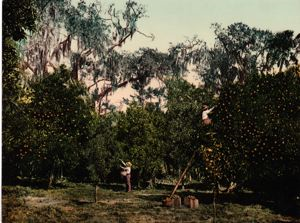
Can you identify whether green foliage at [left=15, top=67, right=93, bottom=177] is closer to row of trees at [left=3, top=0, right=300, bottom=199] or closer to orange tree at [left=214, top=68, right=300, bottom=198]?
row of trees at [left=3, top=0, right=300, bottom=199]

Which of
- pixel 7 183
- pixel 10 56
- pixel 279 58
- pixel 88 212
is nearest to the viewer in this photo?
pixel 10 56

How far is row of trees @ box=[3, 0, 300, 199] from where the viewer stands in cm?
1752

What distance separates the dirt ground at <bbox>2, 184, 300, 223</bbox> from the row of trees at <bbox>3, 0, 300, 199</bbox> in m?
0.89

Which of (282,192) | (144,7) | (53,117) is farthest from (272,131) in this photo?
(53,117)

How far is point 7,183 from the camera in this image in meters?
19.5

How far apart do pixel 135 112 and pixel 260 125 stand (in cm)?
711

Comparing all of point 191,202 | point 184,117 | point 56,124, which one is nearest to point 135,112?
point 184,117

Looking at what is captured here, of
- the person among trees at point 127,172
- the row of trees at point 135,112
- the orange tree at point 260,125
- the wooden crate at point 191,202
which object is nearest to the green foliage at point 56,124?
the row of trees at point 135,112

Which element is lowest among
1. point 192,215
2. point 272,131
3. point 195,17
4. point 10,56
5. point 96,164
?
point 192,215

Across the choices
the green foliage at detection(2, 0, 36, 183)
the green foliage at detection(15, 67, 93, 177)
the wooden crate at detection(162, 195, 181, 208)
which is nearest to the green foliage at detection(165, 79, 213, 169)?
the wooden crate at detection(162, 195, 181, 208)

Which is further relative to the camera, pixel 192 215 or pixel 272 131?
pixel 272 131

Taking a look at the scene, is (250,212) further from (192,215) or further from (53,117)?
(53,117)

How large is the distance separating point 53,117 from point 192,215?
638 cm

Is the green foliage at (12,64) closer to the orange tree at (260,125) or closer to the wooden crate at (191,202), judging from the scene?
the wooden crate at (191,202)
